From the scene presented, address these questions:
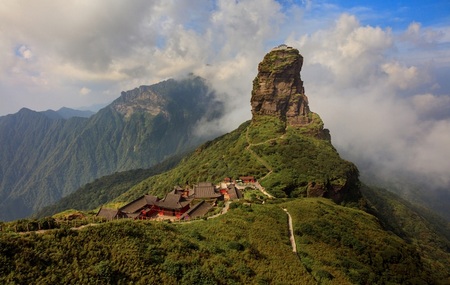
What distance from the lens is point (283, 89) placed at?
461 feet

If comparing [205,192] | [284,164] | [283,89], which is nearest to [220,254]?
[205,192]

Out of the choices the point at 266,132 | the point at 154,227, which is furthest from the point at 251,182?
the point at 154,227

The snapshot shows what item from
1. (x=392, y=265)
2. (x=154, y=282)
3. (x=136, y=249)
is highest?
(x=136, y=249)

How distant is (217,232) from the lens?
1699 inches

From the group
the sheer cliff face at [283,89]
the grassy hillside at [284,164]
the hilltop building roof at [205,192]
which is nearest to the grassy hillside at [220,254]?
the hilltop building roof at [205,192]

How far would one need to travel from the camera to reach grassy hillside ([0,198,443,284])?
2591 cm

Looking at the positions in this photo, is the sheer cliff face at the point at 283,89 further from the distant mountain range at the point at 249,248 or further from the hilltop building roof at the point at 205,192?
the hilltop building roof at the point at 205,192

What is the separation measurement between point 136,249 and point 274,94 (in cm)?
12011

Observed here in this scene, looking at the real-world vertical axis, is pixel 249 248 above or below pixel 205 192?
below

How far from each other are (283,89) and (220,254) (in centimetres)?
11514

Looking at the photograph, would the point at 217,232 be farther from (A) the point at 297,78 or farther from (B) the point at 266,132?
(A) the point at 297,78

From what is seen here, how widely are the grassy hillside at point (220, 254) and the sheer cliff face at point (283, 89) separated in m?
86.5

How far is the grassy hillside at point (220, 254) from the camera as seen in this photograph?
25906 millimetres

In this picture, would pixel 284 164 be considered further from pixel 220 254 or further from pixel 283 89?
pixel 220 254
